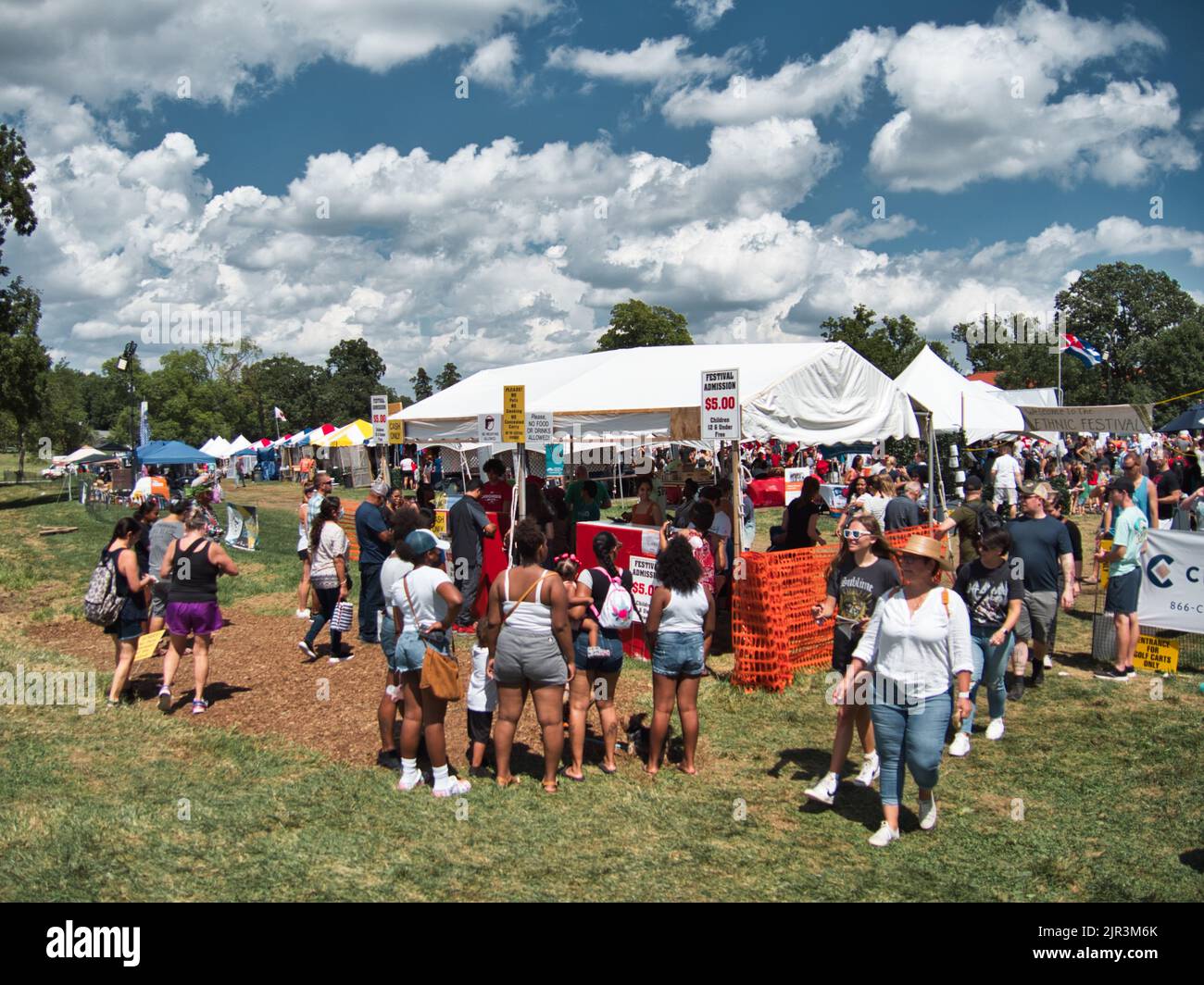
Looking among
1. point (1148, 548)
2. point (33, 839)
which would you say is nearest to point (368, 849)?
point (33, 839)

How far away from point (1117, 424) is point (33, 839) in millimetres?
13183

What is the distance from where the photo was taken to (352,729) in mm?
7180

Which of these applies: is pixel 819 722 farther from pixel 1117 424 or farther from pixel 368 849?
pixel 1117 424

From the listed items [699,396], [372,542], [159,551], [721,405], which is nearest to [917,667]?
[721,405]

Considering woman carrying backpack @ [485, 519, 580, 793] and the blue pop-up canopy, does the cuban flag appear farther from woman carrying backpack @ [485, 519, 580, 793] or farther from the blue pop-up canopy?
the blue pop-up canopy

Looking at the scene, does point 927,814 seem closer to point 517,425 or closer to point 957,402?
point 517,425

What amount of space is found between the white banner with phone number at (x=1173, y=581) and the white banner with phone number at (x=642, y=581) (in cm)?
499

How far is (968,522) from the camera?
8.54 metres

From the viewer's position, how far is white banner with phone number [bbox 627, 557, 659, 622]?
904cm

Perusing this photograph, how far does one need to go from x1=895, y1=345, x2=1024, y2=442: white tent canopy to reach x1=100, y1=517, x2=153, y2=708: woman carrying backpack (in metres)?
13.5

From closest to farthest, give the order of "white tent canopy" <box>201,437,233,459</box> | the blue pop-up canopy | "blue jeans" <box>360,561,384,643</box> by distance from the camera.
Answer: "blue jeans" <box>360,561,384,643</box> → the blue pop-up canopy → "white tent canopy" <box>201,437,233,459</box>

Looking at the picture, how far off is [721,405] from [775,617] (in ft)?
7.08

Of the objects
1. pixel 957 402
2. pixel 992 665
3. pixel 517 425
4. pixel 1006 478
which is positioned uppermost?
pixel 957 402

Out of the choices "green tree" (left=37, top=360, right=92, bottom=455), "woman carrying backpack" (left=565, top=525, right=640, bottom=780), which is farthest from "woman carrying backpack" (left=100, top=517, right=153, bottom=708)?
"green tree" (left=37, top=360, right=92, bottom=455)
